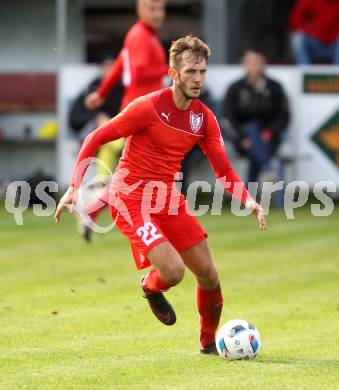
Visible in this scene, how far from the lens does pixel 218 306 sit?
8.35 meters

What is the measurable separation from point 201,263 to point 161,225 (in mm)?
370

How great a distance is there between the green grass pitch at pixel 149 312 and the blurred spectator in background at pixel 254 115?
1.78 metres

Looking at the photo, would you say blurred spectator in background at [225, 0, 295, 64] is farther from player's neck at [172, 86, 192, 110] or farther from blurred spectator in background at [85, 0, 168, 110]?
player's neck at [172, 86, 192, 110]

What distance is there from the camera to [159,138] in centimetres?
830

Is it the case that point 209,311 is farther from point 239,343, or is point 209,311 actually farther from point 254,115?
point 254,115

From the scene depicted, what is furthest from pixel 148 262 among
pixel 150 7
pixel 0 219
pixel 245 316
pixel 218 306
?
pixel 0 219

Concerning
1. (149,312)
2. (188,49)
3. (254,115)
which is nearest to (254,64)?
(254,115)

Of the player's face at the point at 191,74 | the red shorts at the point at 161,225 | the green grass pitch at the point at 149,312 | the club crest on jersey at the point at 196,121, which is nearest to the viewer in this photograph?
the green grass pitch at the point at 149,312

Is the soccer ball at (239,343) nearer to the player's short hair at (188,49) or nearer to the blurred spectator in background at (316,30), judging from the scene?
the player's short hair at (188,49)

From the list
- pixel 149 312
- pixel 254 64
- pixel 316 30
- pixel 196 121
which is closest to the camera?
pixel 196 121

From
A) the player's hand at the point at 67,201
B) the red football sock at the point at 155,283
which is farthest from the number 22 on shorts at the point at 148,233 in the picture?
the player's hand at the point at 67,201

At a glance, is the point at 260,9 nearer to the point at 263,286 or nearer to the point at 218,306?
the point at 263,286

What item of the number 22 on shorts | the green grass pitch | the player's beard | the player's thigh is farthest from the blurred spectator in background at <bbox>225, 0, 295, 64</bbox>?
the number 22 on shorts

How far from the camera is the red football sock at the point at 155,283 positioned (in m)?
8.23
